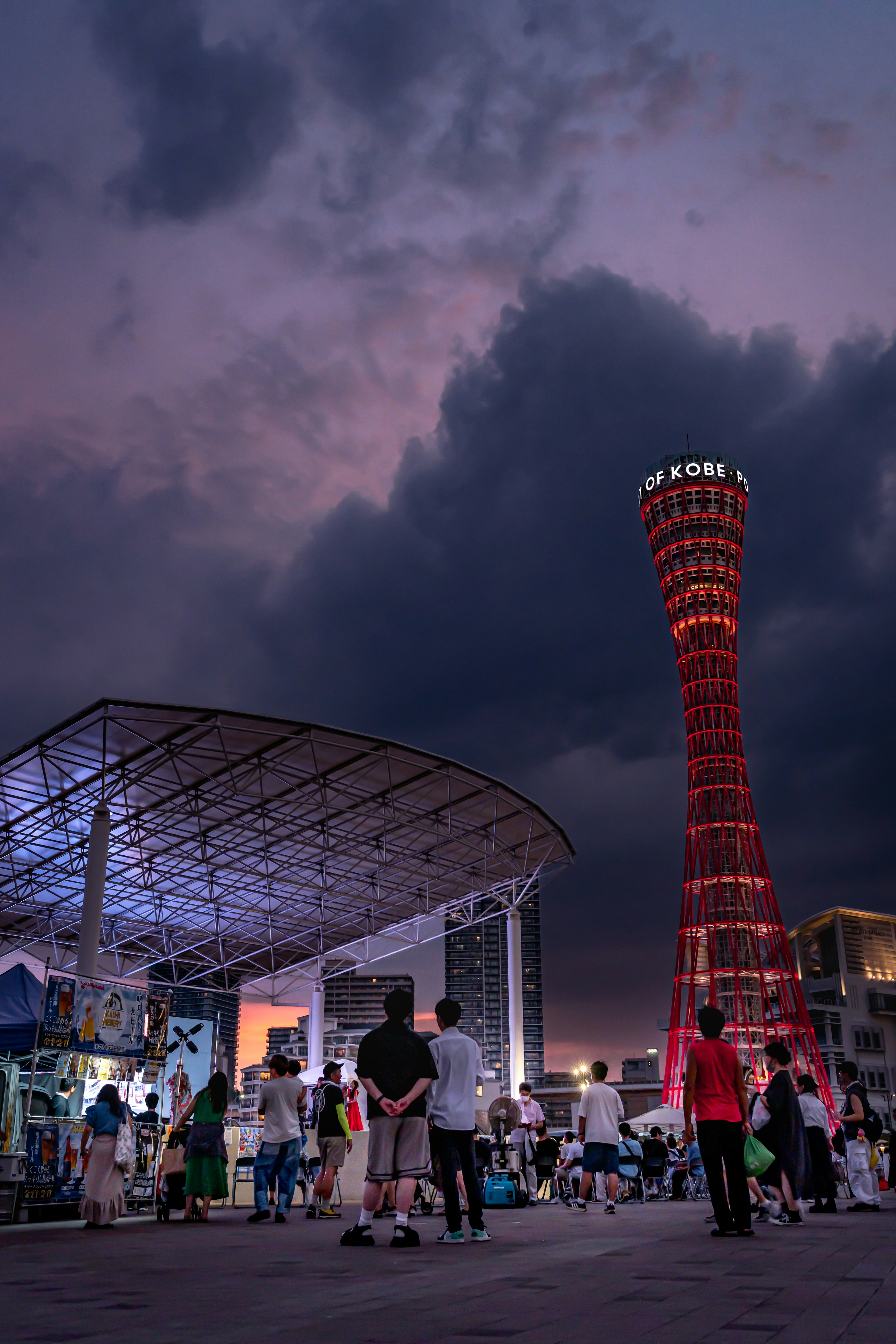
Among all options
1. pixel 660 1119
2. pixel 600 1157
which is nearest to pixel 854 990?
pixel 660 1119

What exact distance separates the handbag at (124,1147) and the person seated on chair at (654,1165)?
27.4ft

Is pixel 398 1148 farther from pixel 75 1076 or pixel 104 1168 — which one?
pixel 75 1076

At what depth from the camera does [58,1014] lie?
12.7 meters

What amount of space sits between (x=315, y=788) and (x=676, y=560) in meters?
23.7

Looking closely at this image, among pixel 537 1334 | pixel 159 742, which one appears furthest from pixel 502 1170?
pixel 159 742

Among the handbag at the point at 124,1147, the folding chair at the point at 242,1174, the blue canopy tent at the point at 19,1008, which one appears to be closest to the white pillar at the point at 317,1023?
the folding chair at the point at 242,1174

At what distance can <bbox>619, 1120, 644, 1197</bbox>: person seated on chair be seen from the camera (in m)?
15.9

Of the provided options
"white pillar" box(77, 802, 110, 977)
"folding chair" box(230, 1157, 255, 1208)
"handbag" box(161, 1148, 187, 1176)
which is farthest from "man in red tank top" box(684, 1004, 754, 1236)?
"white pillar" box(77, 802, 110, 977)

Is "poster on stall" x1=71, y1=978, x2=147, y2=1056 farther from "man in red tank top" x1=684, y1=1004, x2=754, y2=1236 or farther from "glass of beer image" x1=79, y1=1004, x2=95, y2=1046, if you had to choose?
"man in red tank top" x1=684, y1=1004, x2=754, y2=1236

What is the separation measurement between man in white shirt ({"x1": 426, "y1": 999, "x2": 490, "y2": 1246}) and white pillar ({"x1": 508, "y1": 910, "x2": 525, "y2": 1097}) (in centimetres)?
2234

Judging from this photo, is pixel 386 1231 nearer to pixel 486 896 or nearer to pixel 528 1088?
pixel 528 1088

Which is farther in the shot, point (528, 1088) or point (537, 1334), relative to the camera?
point (528, 1088)

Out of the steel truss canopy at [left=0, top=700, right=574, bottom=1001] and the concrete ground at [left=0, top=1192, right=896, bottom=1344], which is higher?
the steel truss canopy at [left=0, top=700, right=574, bottom=1001]

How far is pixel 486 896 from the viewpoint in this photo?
3472 centimetres
